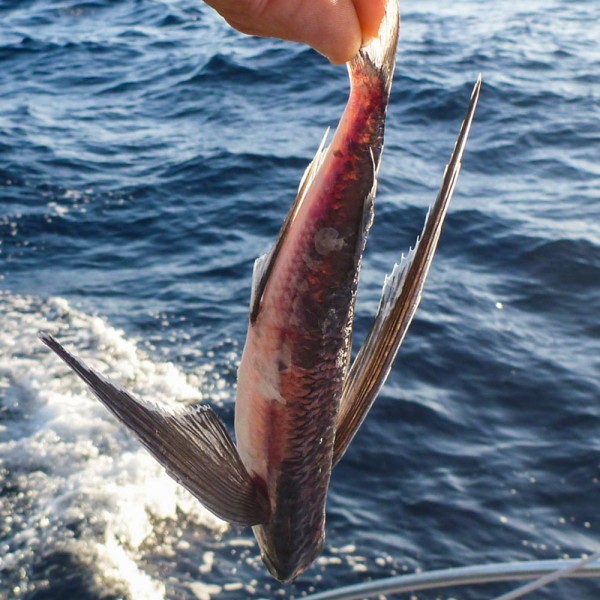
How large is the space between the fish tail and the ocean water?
13.7 ft

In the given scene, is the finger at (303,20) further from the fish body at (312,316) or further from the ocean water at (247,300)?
the ocean water at (247,300)

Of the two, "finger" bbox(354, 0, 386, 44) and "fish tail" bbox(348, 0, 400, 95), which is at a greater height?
"finger" bbox(354, 0, 386, 44)

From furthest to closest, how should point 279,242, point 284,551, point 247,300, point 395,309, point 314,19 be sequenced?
point 247,300 < point 284,551 < point 395,309 < point 279,242 < point 314,19

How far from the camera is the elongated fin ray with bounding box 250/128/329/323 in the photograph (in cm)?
220


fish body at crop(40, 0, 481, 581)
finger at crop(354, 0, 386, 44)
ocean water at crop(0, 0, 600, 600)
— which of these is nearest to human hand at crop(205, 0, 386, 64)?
finger at crop(354, 0, 386, 44)

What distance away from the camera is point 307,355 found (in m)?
2.31

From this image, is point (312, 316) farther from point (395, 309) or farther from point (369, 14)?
point (369, 14)

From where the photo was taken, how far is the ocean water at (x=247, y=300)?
5.78 meters

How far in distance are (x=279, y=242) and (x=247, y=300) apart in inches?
240

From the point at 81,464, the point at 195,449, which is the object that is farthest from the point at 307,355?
the point at 81,464

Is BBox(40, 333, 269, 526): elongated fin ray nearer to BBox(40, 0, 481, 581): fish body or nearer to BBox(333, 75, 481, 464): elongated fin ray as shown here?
BBox(40, 0, 481, 581): fish body

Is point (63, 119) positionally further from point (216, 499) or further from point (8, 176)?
point (216, 499)

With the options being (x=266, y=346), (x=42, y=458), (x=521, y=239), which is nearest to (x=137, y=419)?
(x=266, y=346)

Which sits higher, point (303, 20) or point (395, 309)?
point (303, 20)
